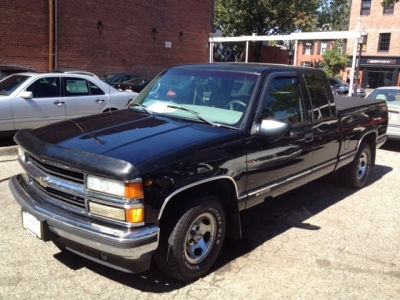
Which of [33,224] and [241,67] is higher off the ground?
[241,67]

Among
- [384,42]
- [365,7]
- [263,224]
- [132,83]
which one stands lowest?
[263,224]

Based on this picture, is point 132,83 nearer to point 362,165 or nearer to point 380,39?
point 362,165

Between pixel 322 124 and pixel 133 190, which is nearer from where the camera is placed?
pixel 133 190

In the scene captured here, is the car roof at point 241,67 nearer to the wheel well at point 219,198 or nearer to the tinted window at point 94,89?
the wheel well at point 219,198

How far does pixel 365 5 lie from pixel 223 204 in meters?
43.2

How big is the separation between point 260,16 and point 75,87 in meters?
26.4

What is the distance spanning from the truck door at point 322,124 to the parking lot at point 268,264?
71 centimetres

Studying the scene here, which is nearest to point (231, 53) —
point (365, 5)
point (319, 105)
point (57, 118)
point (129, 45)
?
point (129, 45)

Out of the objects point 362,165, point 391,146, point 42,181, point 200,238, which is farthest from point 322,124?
point 391,146

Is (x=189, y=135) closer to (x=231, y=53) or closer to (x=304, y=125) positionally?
→ (x=304, y=125)

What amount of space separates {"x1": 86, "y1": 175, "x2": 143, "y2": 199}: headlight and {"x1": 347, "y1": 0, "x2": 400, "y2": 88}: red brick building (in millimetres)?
42056

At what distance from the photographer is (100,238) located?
2775 mm

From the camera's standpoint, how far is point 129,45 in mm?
22125

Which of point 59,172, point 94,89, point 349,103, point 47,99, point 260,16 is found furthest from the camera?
point 260,16
